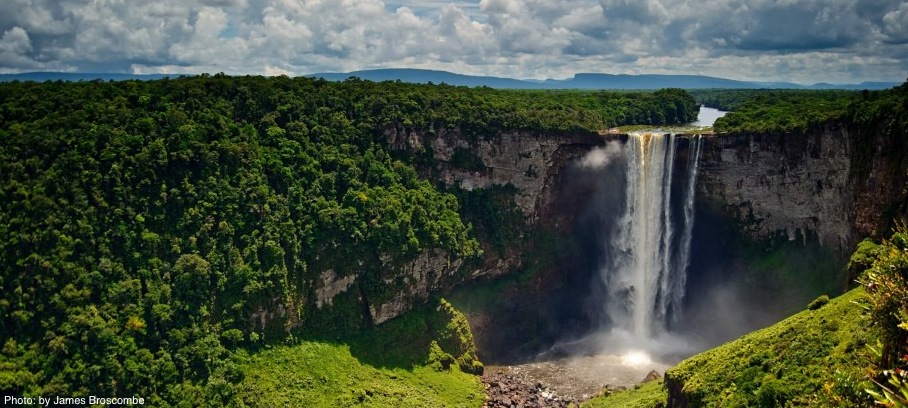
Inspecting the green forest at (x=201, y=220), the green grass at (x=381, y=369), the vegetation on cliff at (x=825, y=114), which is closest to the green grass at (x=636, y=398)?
the green grass at (x=381, y=369)

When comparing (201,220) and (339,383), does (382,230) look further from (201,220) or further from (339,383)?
(201,220)

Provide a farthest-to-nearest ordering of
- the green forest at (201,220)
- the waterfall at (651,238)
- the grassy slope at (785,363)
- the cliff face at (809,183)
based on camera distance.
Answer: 1. the waterfall at (651,238)
2. the cliff face at (809,183)
3. the green forest at (201,220)
4. the grassy slope at (785,363)

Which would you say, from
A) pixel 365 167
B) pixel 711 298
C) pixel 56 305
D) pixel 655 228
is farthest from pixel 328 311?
pixel 711 298

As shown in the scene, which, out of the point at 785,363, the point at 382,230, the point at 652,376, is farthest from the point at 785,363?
the point at 382,230

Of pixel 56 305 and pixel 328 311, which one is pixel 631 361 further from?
pixel 56 305

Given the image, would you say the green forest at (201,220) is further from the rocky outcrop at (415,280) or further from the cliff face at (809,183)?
the cliff face at (809,183)

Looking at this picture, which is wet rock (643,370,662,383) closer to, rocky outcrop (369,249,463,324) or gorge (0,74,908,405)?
gorge (0,74,908,405)

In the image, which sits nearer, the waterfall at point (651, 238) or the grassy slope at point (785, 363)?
the grassy slope at point (785, 363)
